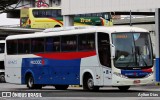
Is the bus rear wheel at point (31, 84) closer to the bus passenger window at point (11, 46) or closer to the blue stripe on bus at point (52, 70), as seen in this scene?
the blue stripe on bus at point (52, 70)

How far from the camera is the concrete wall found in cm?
3183

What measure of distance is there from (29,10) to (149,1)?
100 feet

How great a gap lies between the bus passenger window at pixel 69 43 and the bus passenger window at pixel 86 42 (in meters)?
0.39

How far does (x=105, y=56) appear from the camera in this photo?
2333 cm

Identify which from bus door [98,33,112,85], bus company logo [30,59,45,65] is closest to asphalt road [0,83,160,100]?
bus door [98,33,112,85]

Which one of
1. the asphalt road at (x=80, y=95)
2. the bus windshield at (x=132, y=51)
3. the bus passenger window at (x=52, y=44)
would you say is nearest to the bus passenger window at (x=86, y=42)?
the bus windshield at (x=132, y=51)

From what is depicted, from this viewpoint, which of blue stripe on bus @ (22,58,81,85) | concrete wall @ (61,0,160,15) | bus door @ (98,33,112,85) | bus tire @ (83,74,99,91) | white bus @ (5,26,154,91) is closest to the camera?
white bus @ (5,26,154,91)

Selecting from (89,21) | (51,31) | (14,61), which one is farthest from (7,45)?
(89,21)

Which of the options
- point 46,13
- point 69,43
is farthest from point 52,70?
point 46,13

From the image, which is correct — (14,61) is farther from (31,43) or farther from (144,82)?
(144,82)

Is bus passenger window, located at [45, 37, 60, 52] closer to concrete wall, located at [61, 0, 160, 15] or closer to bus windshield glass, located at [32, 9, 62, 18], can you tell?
concrete wall, located at [61, 0, 160, 15]

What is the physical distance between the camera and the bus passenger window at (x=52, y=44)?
2612cm

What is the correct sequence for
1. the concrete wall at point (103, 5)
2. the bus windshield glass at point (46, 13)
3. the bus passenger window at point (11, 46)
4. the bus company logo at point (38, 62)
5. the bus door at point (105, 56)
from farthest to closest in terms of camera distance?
the bus windshield glass at point (46, 13) → the concrete wall at point (103, 5) → the bus passenger window at point (11, 46) → the bus company logo at point (38, 62) → the bus door at point (105, 56)

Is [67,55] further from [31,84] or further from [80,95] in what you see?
[80,95]
